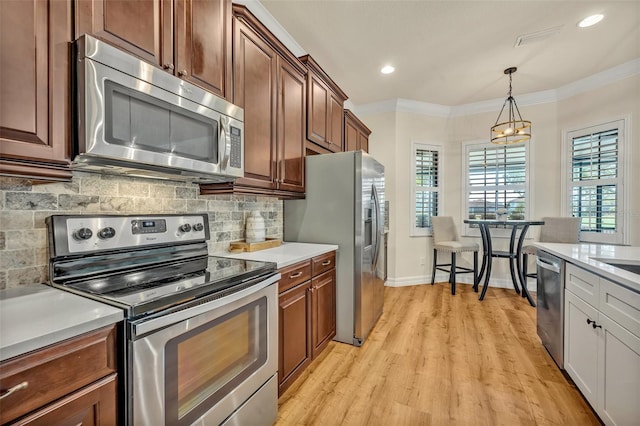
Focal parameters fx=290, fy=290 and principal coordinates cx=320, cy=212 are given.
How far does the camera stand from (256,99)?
2.00m

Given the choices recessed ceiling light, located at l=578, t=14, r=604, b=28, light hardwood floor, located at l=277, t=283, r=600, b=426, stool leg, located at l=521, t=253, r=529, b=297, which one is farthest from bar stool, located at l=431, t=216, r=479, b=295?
recessed ceiling light, located at l=578, t=14, r=604, b=28

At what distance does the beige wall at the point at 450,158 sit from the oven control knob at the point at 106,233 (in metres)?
3.73

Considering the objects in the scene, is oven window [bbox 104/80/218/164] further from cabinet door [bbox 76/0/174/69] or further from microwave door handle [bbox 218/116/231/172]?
cabinet door [bbox 76/0/174/69]

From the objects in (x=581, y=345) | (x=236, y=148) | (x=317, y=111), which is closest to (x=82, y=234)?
(x=236, y=148)

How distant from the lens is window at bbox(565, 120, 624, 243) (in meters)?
3.47

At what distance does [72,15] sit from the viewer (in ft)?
3.41

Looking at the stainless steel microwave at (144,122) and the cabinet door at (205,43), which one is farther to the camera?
the cabinet door at (205,43)

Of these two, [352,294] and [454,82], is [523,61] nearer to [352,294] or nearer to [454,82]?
[454,82]

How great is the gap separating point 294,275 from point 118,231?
3.29 ft

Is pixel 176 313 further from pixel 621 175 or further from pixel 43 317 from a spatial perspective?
pixel 621 175

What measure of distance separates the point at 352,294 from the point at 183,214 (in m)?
1.51

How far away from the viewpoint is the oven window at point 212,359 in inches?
41.7

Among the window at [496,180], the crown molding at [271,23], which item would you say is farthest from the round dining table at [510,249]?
the crown molding at [271,23]

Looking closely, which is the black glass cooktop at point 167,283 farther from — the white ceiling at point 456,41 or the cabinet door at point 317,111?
the white ceiling at point 456,41
